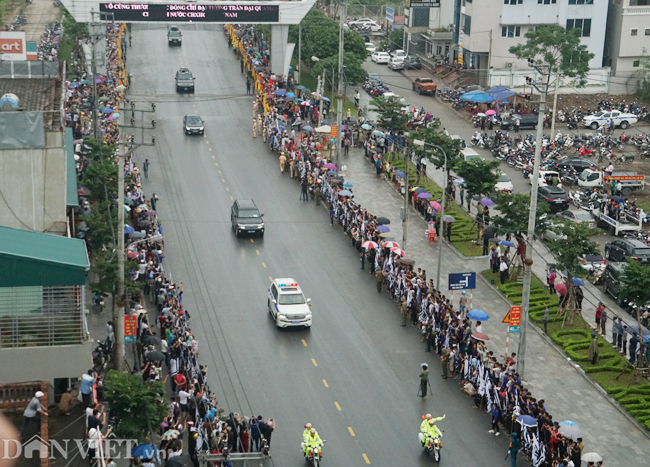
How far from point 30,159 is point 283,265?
15978 millimetres

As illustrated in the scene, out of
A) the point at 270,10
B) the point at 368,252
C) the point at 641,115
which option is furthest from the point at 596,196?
the point at 270,10

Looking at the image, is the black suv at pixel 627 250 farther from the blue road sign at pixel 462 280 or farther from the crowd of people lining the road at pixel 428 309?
the blue road sign at pixel 462 280

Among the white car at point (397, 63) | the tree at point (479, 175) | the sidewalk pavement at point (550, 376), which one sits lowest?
the sidewalk pavement at point (550, 376)

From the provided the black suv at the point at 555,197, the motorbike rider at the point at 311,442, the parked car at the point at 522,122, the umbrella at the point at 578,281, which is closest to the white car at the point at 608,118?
the parked car at the point at 522,122

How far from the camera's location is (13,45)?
63.4 meters

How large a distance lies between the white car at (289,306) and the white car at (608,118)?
41.9 meters

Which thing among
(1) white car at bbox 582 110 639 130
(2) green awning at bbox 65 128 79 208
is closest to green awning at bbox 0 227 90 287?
(2) green awning at bbox 65 128 79 208

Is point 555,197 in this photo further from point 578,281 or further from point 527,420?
point 527,420

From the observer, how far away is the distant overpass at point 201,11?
7464 centimetres

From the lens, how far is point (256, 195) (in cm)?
5856

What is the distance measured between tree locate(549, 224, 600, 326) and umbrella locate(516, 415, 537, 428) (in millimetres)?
12083

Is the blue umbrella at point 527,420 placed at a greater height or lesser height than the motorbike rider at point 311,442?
greater

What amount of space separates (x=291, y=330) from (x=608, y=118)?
43761 mm

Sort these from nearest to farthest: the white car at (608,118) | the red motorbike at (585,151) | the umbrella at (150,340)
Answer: the umbrella at (150,340) → the red motorbike at (585,151) → the white car at (608,118)
